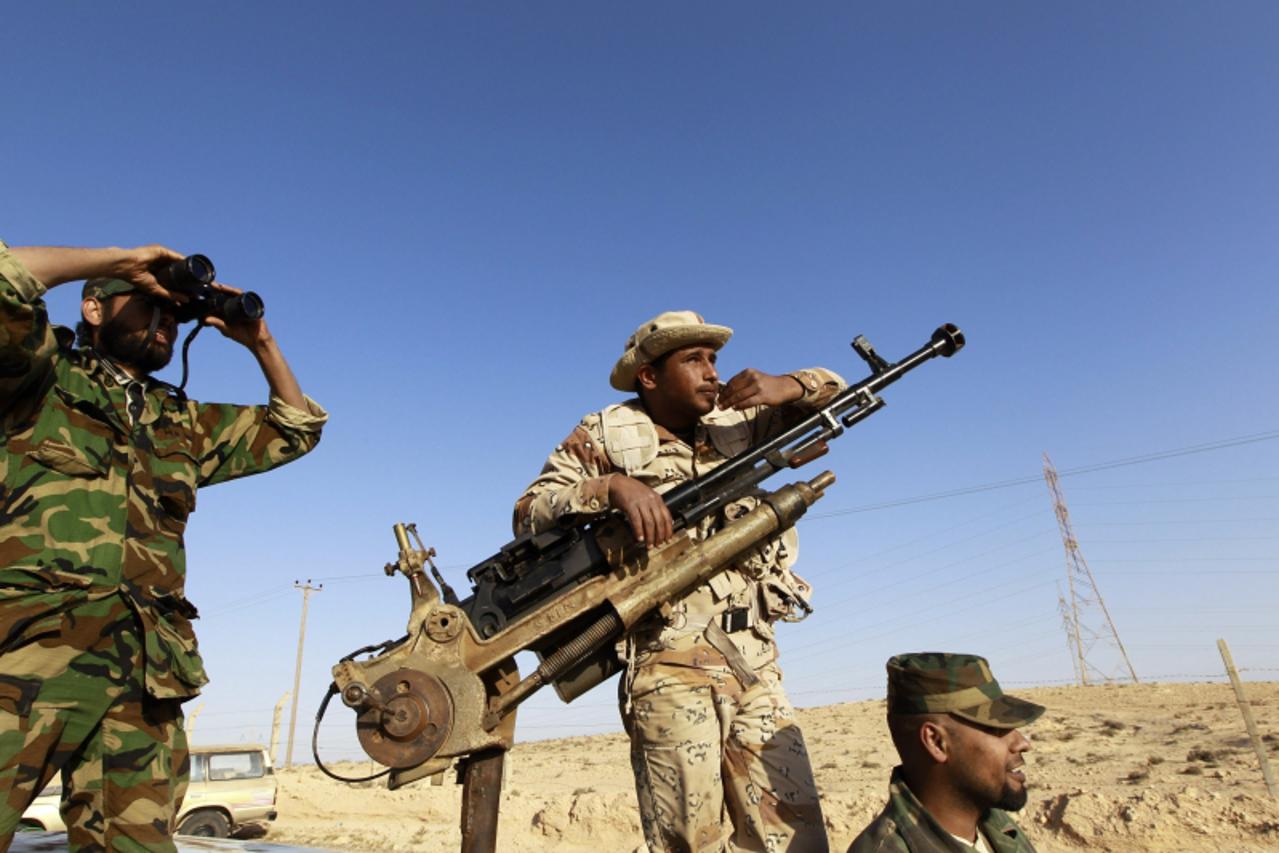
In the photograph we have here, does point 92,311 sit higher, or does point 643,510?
point 92,311

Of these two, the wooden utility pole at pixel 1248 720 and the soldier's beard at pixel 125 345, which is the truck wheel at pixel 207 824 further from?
the wooden utility pole at pixel 1248 720

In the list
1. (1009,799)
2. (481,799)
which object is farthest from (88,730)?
(1009,799)

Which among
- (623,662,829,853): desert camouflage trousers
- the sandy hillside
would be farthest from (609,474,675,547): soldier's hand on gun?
the sandy hillside

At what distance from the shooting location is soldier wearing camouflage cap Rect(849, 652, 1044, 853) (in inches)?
112

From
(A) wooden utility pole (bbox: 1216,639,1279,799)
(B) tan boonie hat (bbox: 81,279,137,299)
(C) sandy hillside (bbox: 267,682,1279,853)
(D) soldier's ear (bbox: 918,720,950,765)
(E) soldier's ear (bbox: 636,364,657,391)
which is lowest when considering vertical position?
(C) sandy hillside (bbox: 267,682,1279,853)

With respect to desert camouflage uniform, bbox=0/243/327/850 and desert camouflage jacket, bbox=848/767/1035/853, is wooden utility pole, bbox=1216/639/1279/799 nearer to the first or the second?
desert camouflage jacket, bbox=848/767/1035/853

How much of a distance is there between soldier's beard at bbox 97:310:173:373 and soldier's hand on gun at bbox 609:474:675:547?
191cm

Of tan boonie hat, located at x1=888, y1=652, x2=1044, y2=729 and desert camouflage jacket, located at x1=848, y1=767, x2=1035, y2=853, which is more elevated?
tan boonie hat, located at x1=888, y1=652, x2=1044, y2=729

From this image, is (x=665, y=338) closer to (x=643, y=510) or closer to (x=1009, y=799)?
(x=643, y=510)

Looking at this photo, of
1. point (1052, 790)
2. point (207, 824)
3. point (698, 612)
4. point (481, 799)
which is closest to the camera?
point (481, 799)

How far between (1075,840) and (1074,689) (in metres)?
22.1

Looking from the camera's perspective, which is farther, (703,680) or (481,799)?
(703,680)

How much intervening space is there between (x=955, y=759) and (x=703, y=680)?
1.05m

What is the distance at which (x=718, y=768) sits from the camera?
11.3 ft
